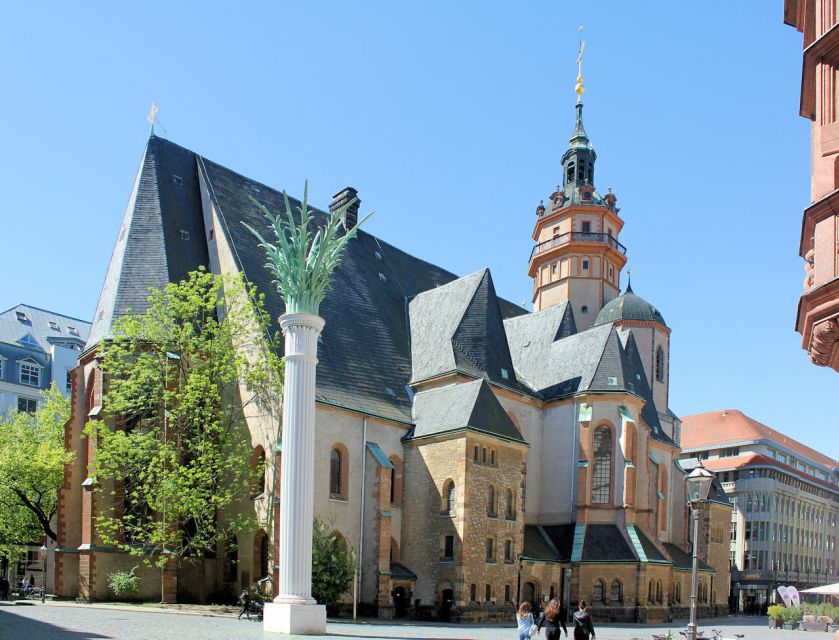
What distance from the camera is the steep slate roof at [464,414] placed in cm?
3553

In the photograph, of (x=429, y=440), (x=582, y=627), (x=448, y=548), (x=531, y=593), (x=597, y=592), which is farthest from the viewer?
(x=597, y=592)

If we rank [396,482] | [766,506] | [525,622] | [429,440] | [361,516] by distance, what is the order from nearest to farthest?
[525,622] < [361,516] < [429,440] < [396,482] < [766,506]

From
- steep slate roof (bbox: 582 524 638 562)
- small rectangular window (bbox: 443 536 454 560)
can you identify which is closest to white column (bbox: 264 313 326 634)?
small rectangular window (bbox: 443 536 454 560)

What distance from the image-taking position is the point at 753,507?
257ft

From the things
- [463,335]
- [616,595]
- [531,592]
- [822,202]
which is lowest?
[616,595]

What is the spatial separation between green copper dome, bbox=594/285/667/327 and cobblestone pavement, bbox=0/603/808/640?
2634 cm

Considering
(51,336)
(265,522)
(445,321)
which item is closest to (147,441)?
(265,522)

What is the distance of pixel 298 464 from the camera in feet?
82.7

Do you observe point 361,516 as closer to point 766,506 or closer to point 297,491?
point 297,491

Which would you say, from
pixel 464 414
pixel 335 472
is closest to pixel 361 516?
pixel 335 472

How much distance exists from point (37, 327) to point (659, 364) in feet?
Result: 138

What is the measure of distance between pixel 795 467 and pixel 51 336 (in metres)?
69.8

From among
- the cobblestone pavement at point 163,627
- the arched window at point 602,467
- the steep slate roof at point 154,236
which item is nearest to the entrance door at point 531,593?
the arched window at point 602,467

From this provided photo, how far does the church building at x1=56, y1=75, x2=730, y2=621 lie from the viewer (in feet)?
113
